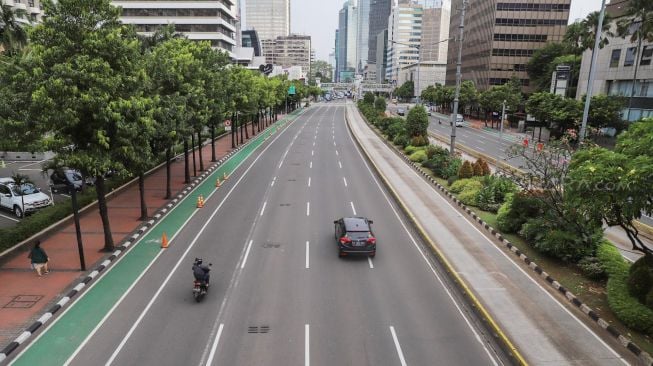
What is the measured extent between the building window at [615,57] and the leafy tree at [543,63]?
1343 inches

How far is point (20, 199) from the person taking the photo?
24.8m

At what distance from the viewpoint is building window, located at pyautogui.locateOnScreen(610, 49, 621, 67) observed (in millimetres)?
52500

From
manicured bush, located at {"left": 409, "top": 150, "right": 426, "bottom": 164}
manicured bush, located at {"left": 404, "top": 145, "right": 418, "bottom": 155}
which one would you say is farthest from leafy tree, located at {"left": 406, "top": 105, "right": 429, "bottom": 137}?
manicured bush, located at {"left": 409, "top": 150, "right": 426, "bottom": 164}

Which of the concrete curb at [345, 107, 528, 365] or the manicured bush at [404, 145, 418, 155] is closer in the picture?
the concrete curb at [345, 107, 528, 365]

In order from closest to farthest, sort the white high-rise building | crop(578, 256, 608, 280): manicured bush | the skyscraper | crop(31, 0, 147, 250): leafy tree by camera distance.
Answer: crop(31, 0, 147, 250): leafy tree, crop(578, 256, 608, 280): manicured bush, the white high-rise building, the skyscraper

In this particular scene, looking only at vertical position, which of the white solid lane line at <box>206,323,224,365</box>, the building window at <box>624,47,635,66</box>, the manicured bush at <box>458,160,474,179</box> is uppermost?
the building window at <box>624,47,635,66</box>

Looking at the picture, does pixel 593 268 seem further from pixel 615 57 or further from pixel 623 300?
pixel 615 57

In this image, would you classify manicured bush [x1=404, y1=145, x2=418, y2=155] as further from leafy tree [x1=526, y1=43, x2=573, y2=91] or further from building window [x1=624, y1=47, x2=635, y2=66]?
leafy tree [x1=526, y1=43, x2=573, y2=91]

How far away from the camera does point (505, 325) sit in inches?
515

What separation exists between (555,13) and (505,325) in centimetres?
10964

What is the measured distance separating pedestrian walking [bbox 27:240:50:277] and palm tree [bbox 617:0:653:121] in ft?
159

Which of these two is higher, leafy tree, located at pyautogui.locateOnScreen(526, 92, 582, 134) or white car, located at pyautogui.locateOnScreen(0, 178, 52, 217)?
leafy tree, located at pyautogui.locateOnScreen(526, 92, 582, 134)

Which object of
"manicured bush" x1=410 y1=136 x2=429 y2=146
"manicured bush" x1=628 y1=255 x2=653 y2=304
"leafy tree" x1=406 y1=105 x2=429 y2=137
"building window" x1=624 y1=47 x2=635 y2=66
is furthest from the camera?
"building window" x1=624 y1=47 x2=635 y2=66

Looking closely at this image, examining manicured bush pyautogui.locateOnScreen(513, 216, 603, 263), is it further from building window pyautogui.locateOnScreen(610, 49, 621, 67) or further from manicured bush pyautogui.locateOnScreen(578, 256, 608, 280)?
building window pyautogui.locateOnScreen(610, 49, 621, 67)
